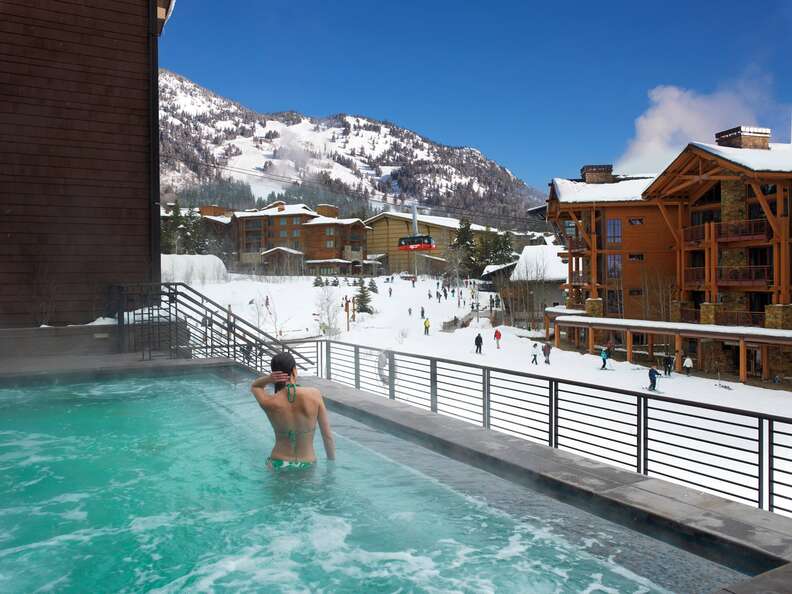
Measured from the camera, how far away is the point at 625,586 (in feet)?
12.2

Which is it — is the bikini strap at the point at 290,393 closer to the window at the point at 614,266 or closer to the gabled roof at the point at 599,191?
the gabled roof at the point at 599,191

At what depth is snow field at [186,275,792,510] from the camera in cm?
1314

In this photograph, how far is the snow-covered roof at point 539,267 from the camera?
47.4 m

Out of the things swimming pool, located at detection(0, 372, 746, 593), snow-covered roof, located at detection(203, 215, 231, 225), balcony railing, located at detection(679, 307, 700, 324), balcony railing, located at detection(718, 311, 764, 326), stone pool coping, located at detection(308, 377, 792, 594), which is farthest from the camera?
snow-covered roof, located at detection(203, 215, 231, 225)

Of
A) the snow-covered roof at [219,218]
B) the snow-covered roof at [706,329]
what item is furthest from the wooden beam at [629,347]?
the snow-covered roof at [219,218]

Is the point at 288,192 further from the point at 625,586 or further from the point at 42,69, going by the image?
the point at 625,586

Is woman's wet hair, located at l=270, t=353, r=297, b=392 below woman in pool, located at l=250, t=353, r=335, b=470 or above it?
above

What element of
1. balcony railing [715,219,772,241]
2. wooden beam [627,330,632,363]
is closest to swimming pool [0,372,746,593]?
wooden beam [627,330,632,363]

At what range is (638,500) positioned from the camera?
13.8 feet

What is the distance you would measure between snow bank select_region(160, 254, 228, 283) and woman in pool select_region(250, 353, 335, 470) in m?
42.6

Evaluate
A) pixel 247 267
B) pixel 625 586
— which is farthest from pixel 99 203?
pixel 247 267

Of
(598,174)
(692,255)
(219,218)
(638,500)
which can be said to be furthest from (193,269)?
(638,500)

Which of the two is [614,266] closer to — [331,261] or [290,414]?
[290,414]

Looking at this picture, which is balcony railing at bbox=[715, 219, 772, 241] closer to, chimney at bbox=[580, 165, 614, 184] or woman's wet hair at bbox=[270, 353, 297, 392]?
chimney at bbox=[580, 165, 614, 184]
